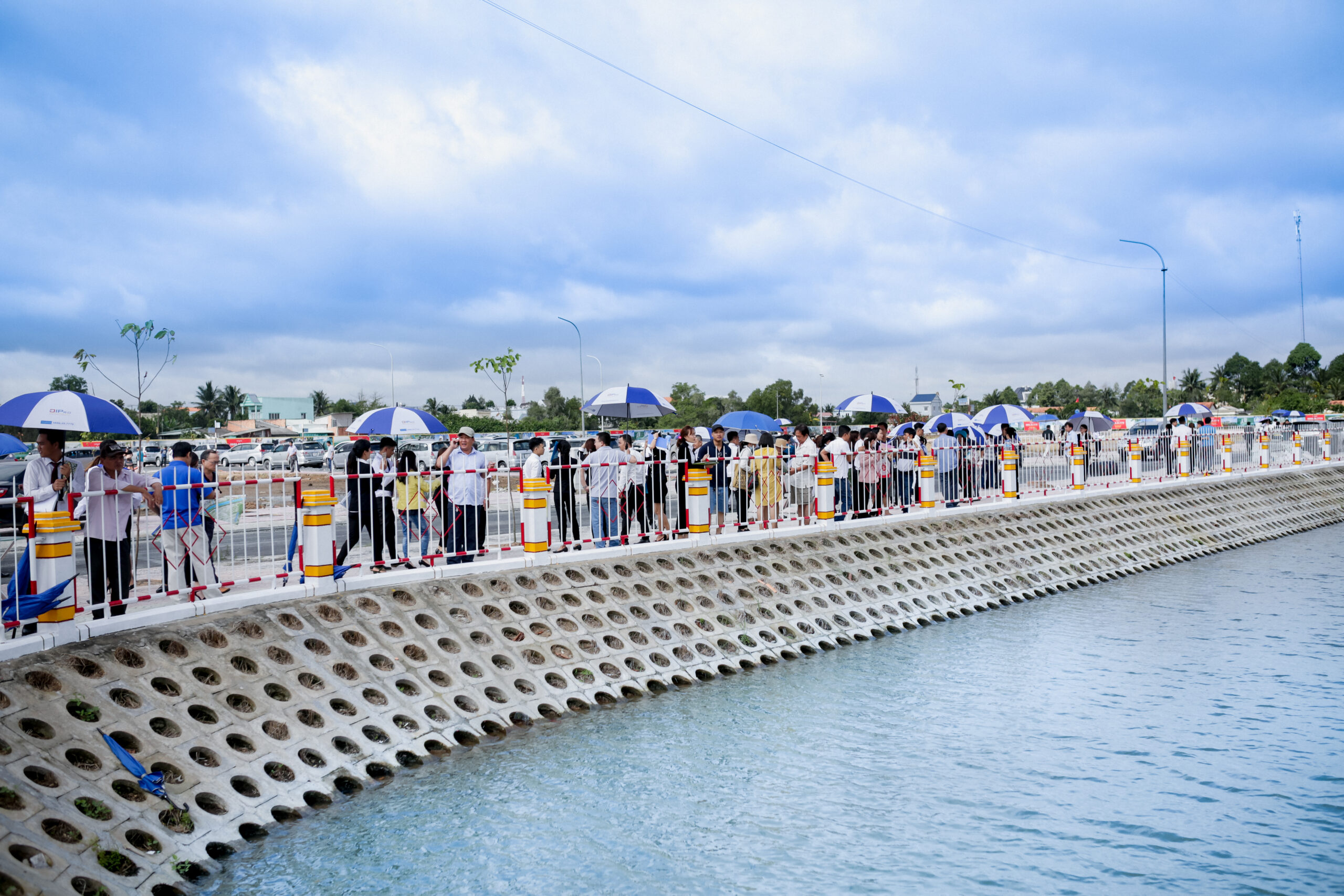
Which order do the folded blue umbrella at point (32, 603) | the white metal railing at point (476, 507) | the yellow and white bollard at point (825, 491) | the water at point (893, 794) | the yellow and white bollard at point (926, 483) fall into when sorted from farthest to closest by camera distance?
the yellow and white bollard at point (926, 483), the yellow and white bollard at point (825, 491), the white metal railing at point (476, 507), the folded blue umbrella at point (32, 603), the water at point (893, 794)

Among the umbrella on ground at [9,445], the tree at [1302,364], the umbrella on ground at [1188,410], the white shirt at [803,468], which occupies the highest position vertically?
the tree at [1302,364]

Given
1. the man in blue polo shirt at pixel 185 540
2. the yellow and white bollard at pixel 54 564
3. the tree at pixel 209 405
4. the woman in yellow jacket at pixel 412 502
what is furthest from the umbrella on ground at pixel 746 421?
the tree at pixel 209 405

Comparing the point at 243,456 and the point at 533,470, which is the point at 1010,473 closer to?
the point at 533,470

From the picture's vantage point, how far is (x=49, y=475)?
27.9 feet

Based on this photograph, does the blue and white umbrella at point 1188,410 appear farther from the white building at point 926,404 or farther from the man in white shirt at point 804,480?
the white building at point 926,404

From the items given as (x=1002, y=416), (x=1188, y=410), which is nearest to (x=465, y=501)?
(x=1002, y=416)

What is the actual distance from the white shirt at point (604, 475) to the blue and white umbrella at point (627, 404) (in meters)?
2.38

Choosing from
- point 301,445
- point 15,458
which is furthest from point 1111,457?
point 301,445

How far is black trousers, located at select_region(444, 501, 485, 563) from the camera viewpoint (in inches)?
438

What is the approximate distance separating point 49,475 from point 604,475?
640 centimetres

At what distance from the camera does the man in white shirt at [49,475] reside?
8266mm

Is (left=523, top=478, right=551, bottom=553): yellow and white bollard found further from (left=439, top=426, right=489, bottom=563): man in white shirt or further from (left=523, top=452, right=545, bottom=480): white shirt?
(left=439, top=426, right=489, bottom=563): man in white shirt

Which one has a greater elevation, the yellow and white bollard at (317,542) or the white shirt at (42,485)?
the white shirt at (42,485)

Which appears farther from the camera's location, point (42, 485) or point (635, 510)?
point (635, 510)
